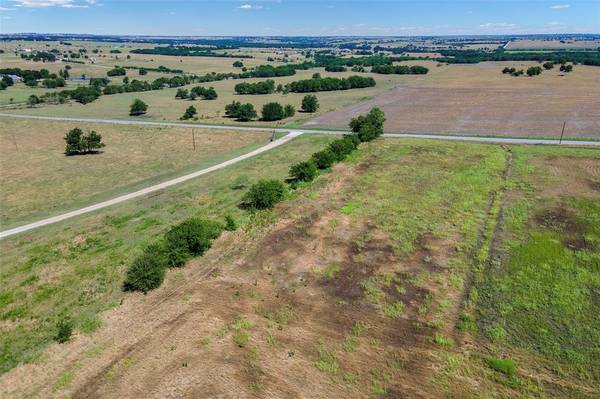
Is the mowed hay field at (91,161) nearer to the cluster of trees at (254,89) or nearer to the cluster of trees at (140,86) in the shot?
the cluster of trees at (254,89)

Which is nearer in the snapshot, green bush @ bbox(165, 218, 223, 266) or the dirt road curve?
green bush @ bbox(165, 218, 223, 266)

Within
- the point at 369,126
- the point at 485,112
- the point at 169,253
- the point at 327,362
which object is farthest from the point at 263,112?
the point at 327,362

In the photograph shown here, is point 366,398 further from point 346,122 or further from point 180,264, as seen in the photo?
point 346,122

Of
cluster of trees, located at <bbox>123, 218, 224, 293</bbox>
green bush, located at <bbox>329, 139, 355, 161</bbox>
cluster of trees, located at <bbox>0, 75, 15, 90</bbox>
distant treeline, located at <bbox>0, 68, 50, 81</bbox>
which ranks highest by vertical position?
distant treeline, located at <bbox>0, 68, 50, 81</bbox>

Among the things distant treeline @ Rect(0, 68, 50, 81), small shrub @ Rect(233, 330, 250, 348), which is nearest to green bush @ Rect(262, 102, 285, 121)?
small shrub @ Rect(233, 330, 250, 348)

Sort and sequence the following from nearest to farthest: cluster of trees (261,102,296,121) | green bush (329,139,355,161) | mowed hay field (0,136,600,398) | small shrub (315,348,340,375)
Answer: mowed hay field (0,136,600,398), small shrub (315,348,340,375), green bush (329,139,355,161), cluster of trees (261,102,296,121)

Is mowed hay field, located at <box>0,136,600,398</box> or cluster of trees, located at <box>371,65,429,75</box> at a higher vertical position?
cluster of trees, located at <box>371,65,429,75</box>

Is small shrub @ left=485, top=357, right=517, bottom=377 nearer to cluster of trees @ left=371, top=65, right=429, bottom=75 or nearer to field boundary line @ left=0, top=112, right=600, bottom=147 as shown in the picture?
field boundary line @ left=0, top=112, right=600, bottom=147
